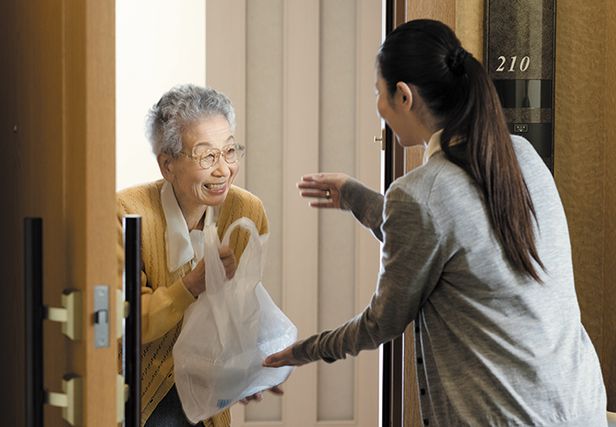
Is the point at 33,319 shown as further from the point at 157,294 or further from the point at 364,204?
the point at 364,204

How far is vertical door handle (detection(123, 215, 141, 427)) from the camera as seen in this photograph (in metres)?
1.15

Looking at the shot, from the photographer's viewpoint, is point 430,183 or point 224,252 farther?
point 224,252

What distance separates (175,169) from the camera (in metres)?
2.01

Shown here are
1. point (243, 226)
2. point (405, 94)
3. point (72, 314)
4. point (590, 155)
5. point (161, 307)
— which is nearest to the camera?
point (72, 314)

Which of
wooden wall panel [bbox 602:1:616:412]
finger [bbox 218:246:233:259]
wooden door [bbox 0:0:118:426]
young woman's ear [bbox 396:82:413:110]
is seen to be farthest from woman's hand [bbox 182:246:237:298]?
wooden wall panel [bbox 602:1:616:412]

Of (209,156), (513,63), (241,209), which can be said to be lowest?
(241,209)

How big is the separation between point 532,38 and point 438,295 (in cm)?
121

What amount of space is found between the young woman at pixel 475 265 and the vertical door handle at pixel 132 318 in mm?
531

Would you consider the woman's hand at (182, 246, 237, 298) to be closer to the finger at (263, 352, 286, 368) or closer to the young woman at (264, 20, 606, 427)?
the finger at (263, 352, 286, 368)

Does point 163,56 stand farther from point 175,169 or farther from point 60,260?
point 60,260

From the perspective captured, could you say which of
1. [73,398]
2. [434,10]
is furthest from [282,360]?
[434,10]

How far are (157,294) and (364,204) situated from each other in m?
0.50

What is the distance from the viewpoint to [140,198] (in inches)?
77.9

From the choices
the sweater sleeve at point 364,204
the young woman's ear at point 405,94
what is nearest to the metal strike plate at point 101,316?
the young woman's ear at point 405,94
